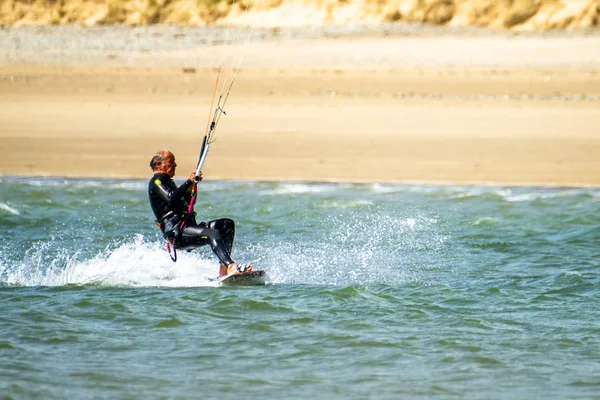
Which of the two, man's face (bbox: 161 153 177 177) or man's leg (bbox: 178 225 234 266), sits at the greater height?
man's face (bbox: 161 153 177 177)

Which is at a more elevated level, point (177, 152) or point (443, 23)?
point (443, 23)

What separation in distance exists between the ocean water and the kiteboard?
10cm

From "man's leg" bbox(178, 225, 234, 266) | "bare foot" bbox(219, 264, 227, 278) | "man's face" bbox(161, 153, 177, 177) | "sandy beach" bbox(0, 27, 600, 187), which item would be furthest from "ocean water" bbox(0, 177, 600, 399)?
"sandy beach" bbox(0, 27, 600, 187)

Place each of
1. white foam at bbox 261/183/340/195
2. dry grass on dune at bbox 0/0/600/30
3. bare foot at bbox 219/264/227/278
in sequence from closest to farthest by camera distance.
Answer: bare foot at bbox 219/264/227/278 → white foam at bbox 261/183/340/195 → dry grass on dune at bbox 0/0/600/30

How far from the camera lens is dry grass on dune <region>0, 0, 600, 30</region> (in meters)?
27.4

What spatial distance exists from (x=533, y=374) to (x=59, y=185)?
937cm

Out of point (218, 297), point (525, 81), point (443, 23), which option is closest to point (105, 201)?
point (218, 297)

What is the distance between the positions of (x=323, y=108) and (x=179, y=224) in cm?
925

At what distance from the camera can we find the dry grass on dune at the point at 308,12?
27422mm

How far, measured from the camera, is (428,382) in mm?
7254

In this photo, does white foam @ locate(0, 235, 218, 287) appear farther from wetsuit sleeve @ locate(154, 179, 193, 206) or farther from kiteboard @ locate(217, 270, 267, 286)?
wetsuit sleeve @ locate(154, 179, 193, 206)

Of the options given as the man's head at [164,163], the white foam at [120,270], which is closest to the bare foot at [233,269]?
the white foam at [120,270]

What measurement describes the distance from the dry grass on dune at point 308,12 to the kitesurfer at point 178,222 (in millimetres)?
18181

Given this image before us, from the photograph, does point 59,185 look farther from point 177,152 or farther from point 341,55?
point 341,55
